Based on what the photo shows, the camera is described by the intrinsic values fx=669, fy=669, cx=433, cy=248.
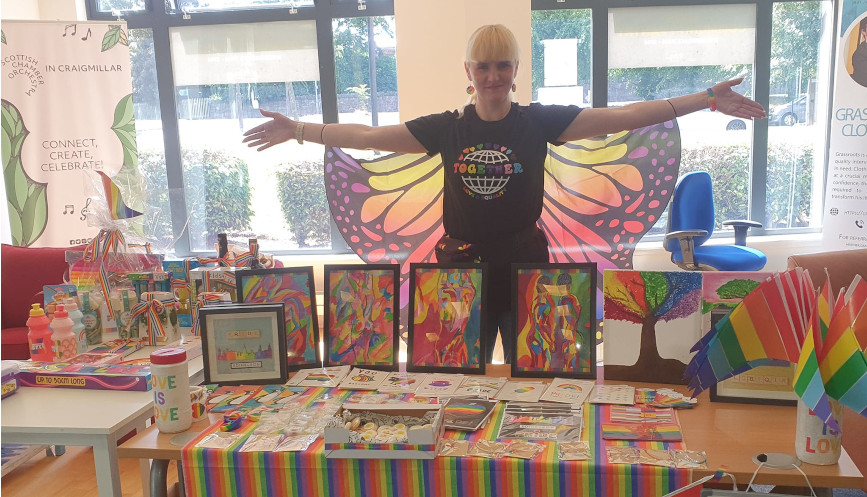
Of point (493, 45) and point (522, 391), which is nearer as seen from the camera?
point (522, 391)

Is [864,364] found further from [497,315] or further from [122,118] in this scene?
[122,118]

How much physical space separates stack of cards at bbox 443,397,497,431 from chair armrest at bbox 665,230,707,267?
260 cm

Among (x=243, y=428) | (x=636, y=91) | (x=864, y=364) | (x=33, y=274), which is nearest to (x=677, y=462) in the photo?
(x=864, y=364)

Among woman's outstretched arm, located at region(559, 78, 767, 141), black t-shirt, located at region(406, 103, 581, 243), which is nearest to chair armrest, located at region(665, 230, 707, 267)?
woman's outstretched arm, located at region(559, 78, 767, 141)

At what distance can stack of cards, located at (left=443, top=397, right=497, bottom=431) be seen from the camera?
1510 mm

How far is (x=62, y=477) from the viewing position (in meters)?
2.89

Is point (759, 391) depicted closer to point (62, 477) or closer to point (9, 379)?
point (9, 379)

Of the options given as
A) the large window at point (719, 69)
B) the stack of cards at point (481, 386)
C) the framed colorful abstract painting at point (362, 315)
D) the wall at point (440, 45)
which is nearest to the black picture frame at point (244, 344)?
the framed colorful abstract painting at point (362, 315)

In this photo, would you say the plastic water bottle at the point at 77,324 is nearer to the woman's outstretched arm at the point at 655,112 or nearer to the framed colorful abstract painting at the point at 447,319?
the framed colorful abstract painting at the point at 447,319

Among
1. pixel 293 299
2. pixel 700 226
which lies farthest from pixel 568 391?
pixel 700 226

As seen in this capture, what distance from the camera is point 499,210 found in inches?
81.6

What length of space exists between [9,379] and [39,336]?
0.24 m

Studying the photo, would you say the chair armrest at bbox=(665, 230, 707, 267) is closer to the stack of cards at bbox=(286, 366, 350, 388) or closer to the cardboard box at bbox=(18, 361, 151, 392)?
the stack of cards at bbox=(286, 366, 350, 388)

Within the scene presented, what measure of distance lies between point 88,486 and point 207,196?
3191mm
